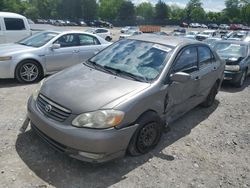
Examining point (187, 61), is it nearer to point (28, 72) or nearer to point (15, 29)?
point (28, 72)

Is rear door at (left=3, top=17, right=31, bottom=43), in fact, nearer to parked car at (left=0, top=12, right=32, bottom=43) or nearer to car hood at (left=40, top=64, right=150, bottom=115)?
parked car at (left=0, top=12, right=32, bottom=43)

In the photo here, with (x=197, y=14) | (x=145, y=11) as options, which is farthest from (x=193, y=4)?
(x=145, y=11)

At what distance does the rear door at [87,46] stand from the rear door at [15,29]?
324 centimetres

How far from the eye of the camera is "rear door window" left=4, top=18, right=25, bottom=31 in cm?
981

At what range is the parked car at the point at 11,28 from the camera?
31.9ft

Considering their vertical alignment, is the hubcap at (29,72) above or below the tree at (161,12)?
below

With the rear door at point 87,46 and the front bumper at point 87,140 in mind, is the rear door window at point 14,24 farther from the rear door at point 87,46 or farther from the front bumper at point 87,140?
the front bumper at point 87,140

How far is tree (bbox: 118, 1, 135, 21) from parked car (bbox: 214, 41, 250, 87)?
293 ft

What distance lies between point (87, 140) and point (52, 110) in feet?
2.04

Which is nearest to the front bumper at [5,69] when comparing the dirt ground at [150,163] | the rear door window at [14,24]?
the dirt ground at [150,163]

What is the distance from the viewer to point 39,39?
7520mm

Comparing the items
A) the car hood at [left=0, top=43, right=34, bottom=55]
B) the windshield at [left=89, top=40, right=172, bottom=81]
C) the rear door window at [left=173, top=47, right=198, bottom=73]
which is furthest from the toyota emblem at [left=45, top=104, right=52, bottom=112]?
the car hood at [left=0, top=43, right=34, bottom=55]

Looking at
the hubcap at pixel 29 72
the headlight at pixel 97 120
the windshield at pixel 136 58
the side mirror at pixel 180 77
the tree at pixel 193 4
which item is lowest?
the hubcap at pixel 29 72

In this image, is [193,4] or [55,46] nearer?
[55,46]
